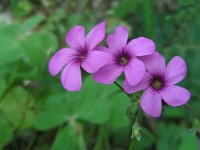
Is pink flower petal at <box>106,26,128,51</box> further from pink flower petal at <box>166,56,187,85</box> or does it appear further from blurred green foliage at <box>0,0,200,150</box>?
blurred green foliage at <box>0,0,200,150</box>

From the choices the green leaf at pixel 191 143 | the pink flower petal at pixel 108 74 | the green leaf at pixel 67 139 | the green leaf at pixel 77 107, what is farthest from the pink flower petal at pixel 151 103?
the green leaf at pixel 67 139

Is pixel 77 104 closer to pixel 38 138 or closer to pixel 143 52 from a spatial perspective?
pixel 38 138

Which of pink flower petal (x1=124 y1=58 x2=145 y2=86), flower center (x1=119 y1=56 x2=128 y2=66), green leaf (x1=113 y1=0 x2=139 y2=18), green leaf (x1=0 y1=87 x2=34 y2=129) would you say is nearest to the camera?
pink flower petal (x1=124 y1=58 x2=145 y2=86)

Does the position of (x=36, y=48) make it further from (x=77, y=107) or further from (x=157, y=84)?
(x=157, y=84)

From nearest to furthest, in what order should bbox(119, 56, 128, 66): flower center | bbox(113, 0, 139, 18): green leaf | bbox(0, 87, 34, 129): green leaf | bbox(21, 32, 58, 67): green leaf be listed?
bbox(119, 56, 128, 66): flower center → bbox(0, 87, 34, 129): green leaf → bbox(21, 32, 58, 67): green leaf → bbox(113, 0, 139, 18): green leaf

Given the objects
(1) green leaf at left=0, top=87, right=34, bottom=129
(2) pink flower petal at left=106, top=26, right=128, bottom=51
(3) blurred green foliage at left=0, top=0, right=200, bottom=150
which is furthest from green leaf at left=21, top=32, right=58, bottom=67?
(2) pink flower petal at left=106, top=26, right=128, bottom=51

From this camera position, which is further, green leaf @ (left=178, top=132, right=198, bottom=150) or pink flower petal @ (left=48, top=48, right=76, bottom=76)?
green leaf @ (left=178, top=132, right=198, bottom=150)

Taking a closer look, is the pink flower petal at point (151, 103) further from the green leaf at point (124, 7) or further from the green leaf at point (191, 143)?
the green leaf at point (124, 7)
